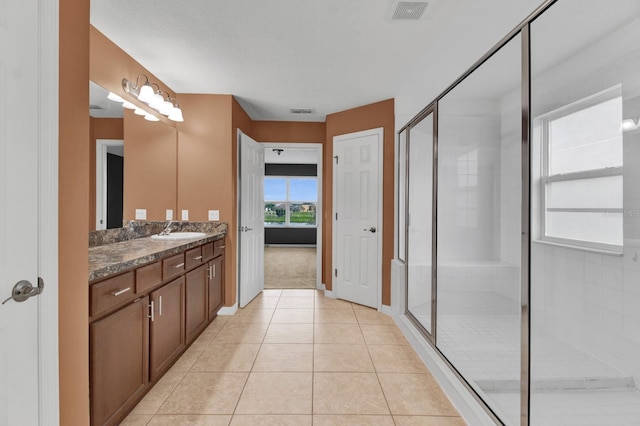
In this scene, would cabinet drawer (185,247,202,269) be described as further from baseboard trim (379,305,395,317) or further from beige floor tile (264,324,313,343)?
baseboard trim (379,305,395,317)

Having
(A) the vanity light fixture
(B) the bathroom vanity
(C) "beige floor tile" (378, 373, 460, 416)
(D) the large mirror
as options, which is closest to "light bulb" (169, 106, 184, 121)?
(A) the vanity light fixture

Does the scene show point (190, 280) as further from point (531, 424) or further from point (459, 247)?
point (459, 247)

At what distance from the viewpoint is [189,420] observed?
1.60 metres

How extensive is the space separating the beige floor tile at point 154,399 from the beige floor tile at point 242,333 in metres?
0.68

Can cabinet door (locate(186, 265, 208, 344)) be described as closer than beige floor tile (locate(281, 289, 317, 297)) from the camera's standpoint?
Yes

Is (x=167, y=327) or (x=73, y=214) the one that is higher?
(x=73, y=214)

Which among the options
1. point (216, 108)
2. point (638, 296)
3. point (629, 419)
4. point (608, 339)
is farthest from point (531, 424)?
point (216, 108)

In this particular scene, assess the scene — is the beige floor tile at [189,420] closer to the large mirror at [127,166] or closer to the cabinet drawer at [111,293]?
the cabinet drawer at [111,293]

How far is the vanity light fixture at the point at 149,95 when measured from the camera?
7.77 ft

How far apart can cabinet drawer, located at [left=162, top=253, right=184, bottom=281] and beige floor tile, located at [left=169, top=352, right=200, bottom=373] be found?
698 millimetres

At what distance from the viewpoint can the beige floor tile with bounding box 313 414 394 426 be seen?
1574 mm

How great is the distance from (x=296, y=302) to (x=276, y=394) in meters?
1.79
